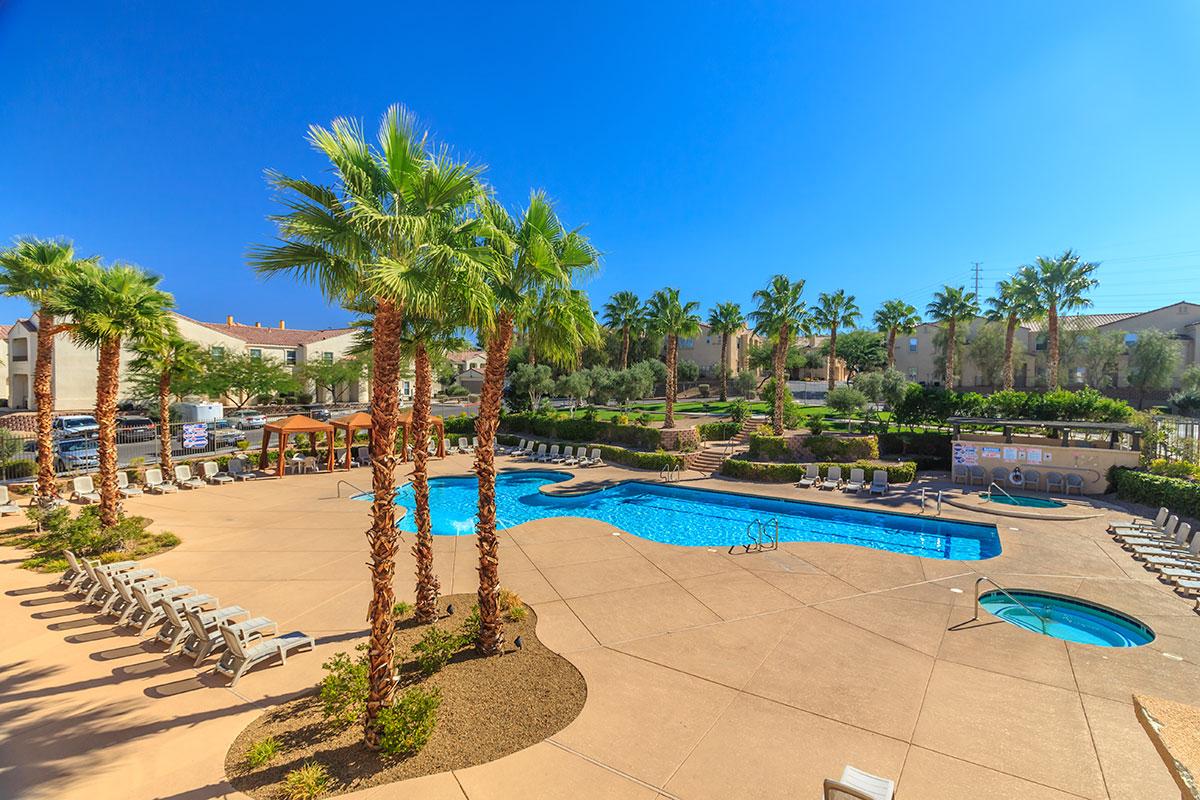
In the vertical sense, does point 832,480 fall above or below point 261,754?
above

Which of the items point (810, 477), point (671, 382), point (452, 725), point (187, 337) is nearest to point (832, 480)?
point (810, 477)

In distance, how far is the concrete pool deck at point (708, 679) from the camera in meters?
5.75

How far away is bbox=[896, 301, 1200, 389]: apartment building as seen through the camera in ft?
159

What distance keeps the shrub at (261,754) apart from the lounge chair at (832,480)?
21732 millimetres

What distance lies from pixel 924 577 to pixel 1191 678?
4633mm

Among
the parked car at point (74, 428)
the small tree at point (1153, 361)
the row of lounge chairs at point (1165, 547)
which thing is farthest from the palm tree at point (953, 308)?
the parked car at point (74, 428)

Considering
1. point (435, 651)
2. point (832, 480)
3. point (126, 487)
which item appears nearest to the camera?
point (435, 651)

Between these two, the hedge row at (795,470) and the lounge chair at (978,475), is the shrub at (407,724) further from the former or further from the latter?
the lounge chair at (978,475)

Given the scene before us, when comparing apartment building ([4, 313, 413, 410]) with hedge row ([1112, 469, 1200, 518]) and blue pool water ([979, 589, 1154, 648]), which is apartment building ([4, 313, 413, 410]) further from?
hedge row ([1112, 469, 1200, 518])

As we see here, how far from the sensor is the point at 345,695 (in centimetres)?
653

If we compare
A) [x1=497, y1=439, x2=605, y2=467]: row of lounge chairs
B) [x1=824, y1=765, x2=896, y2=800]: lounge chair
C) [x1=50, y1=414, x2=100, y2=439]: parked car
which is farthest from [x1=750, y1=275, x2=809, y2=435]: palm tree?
[x1=50, y1=414, x2=100, y2=439]: parked car

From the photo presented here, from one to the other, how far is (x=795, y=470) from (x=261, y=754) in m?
22.5

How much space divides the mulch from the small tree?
6134 cm

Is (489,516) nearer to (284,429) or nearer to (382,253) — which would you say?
(382,253)
